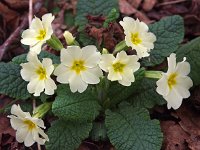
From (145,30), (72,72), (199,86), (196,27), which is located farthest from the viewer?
(196,27)

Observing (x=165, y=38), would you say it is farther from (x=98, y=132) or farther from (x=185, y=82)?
(x=98, y=132)

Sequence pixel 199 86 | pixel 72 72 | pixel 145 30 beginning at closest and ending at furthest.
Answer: pixel 72 72 < pixel 145 30 < pixel 199 86

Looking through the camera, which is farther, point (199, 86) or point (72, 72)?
point (199, 86)

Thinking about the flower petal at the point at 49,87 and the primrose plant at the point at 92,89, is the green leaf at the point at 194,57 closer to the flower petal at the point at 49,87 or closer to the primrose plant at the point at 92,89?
the primrose plant at the point at 92,89

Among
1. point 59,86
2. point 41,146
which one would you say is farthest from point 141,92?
point 41,146

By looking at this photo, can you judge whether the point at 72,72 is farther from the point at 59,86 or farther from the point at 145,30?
the point at 145,30

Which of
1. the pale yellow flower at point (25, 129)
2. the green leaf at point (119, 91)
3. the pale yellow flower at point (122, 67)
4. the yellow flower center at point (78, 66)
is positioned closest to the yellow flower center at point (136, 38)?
the pale yellow flower at point (122, 67)
